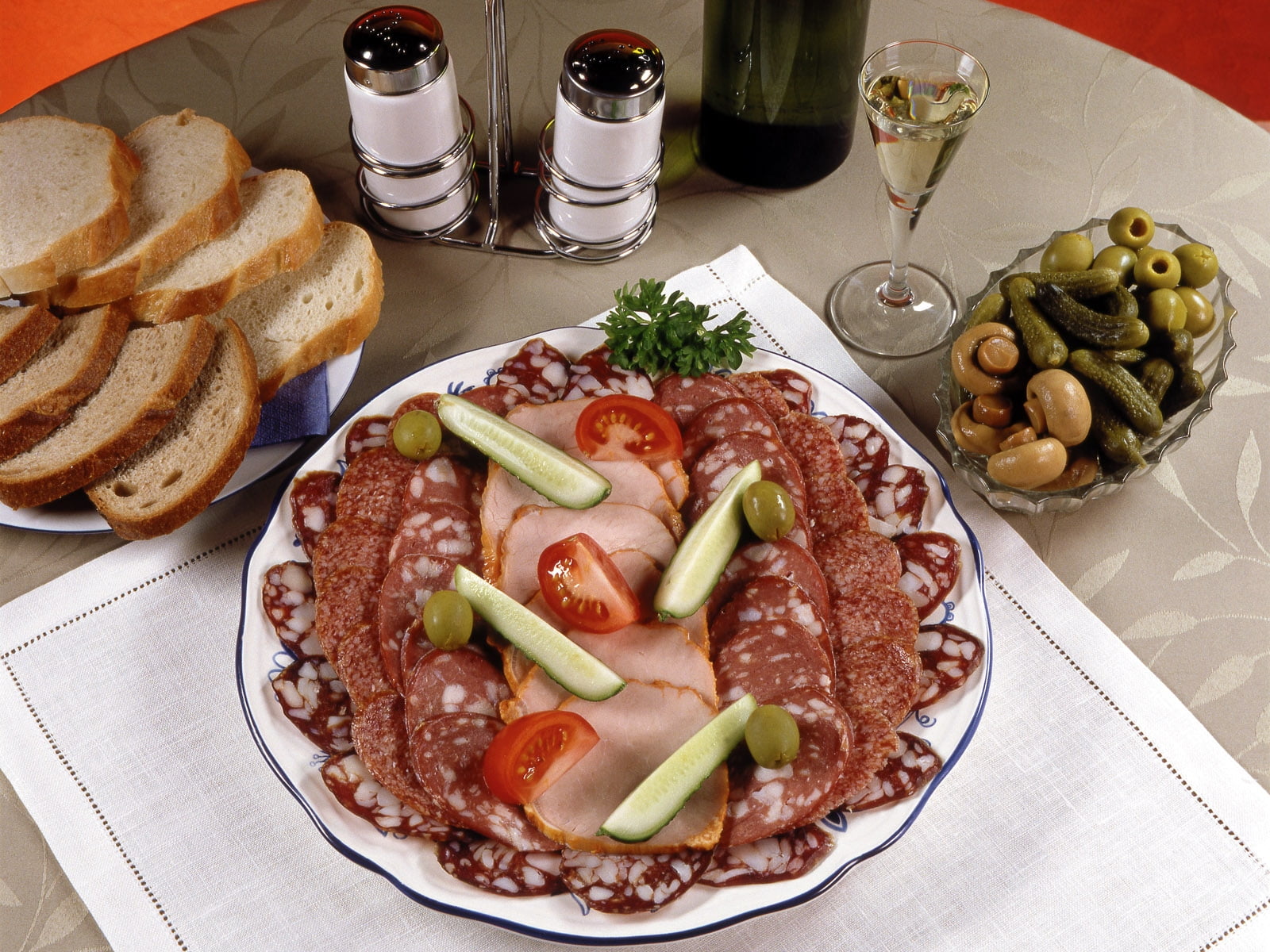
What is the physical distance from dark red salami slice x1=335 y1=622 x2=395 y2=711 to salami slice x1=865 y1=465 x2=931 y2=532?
76cm

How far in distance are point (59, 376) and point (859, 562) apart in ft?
4.37

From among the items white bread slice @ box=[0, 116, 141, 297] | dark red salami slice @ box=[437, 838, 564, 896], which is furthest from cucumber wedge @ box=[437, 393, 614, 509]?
white bread slice @ box=[0, 116, 141, 297]

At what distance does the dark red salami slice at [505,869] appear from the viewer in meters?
1.30

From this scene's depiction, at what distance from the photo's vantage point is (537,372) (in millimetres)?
1749

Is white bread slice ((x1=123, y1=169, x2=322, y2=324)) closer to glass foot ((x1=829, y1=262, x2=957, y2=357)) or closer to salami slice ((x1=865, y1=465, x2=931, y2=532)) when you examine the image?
glass foot ((x1=829, y1=262, x2=957, y2=357))

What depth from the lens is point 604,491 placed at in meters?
1.52

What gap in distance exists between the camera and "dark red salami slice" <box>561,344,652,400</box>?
67.8 inches

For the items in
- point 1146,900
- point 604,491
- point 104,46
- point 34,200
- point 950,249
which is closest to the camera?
point 1146,900

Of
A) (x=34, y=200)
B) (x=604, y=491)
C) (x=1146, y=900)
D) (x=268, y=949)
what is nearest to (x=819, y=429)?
(x=604, y=491)

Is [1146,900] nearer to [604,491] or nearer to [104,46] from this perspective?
[604,491]

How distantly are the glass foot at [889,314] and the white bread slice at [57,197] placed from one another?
51.6 inches

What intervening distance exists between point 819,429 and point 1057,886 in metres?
0.72

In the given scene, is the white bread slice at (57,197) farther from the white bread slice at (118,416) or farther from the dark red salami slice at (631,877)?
the dark red salami slice at (631,877)

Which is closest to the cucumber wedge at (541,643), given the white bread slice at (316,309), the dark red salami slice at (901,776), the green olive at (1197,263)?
the dark red salami slice at (901,776)
